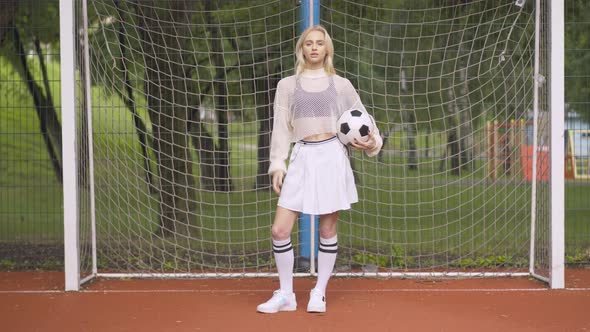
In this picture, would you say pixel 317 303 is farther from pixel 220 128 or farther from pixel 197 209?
pixel 197 209

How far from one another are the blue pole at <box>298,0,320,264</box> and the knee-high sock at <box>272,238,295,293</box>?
1.36 meters

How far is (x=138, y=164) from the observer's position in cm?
782

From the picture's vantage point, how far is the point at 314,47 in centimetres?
561

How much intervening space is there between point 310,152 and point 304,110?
0.28 m

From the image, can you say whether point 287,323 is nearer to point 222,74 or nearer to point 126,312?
point 126,312

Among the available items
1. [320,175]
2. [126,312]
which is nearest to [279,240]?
[320,175]

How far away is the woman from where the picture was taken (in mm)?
5605

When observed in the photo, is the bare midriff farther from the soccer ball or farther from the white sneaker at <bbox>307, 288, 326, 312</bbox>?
the white sneaker at <bbox>307, 288, 326, 312</bbox>

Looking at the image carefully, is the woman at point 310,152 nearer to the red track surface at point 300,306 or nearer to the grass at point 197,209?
the red track surface at point 300,306

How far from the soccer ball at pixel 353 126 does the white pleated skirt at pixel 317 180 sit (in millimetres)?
116

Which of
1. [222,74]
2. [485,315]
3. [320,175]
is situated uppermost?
[222,74]

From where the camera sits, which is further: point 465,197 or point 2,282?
point 465,197

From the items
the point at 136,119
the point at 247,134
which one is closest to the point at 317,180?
the point at 247,134

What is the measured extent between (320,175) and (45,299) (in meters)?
2.26
